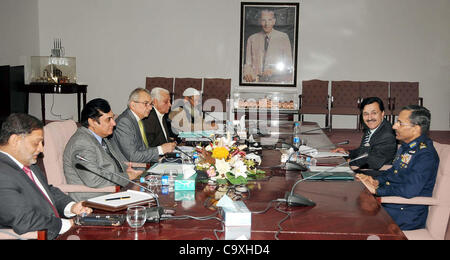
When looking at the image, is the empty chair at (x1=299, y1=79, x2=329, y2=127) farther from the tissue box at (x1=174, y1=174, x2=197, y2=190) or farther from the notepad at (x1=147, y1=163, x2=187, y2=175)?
the tissue box at (x1=174, y1=174, x2=197, y2=190)

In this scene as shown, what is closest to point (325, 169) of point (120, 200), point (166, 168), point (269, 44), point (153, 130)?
point (166, 168)

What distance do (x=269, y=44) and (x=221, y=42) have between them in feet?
3.39

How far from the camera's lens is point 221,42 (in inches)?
382

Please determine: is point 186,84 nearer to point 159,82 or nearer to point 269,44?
point 159,82

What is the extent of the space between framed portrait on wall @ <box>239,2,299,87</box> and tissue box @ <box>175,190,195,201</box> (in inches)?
292

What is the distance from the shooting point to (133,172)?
352cm

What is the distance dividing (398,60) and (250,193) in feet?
26.5

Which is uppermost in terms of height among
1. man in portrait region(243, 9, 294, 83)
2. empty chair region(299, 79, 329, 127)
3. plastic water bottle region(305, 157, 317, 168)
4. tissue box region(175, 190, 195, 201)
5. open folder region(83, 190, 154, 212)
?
man in portrait region(243, 9, 294, 83)

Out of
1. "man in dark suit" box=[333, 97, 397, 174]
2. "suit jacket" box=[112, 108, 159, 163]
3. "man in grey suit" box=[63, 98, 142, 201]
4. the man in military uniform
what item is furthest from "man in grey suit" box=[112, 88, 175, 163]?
the man in military uniform

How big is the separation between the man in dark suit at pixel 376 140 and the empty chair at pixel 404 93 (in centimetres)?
565

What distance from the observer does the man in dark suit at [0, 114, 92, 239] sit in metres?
1.96

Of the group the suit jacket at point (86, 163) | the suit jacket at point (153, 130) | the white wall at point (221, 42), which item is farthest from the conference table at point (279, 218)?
the white wall at point (221, 42)

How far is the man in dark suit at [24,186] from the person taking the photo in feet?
6.42

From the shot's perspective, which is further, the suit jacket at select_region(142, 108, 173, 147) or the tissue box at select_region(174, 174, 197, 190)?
the suit jacket at select_region(142, 108, 173, 147)
